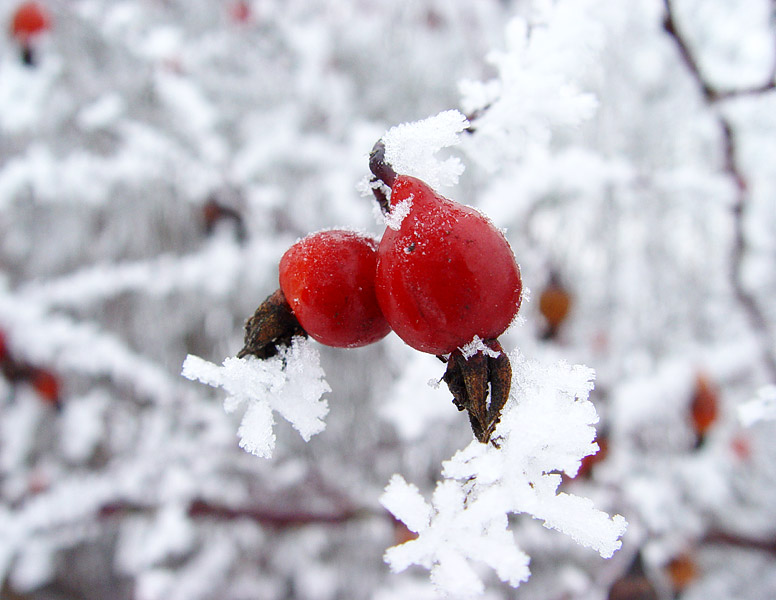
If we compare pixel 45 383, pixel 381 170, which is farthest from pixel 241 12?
pixel 381 170

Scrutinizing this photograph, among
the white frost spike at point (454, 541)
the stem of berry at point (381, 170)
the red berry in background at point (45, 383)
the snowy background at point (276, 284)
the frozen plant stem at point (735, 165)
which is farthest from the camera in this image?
the red berry in background at point (45, 383)

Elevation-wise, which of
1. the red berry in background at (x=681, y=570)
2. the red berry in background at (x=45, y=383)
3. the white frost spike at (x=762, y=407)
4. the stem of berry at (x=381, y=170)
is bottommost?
the white frost spike at (x=762, y=407)

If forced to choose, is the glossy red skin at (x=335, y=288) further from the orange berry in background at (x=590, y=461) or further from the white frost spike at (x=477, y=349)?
the orange berry in background at (x=590, y=461)

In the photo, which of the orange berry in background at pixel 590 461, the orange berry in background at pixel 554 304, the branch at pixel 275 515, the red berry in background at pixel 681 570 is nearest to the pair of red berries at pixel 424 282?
the orange berry in background at pixel 590 461

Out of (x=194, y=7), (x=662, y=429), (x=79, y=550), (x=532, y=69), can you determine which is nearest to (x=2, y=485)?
(x=79, y=550)

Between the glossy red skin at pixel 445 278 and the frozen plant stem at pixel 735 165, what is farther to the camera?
the frozen plant stem at pixel 735 165

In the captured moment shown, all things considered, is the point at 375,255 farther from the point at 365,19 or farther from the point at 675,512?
the point at 365,19

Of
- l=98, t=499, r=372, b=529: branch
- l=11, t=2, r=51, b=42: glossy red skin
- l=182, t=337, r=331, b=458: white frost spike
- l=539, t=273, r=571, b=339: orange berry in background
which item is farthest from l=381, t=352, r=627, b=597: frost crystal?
l=11, t=2, r=51, b=42: glossy red skin
